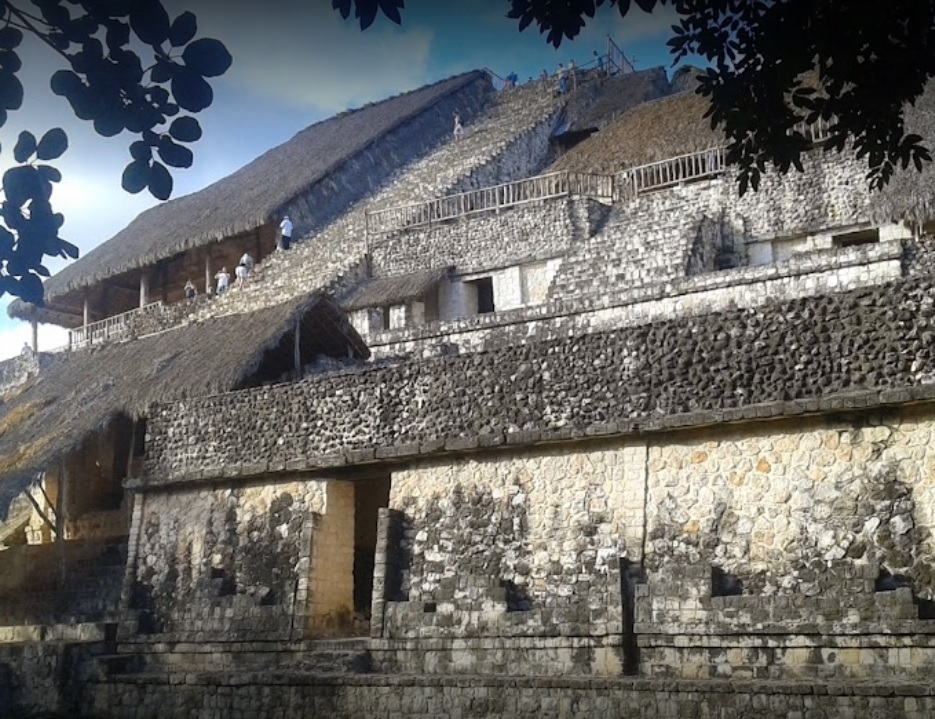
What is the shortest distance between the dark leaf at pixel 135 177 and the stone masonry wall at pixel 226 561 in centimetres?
761

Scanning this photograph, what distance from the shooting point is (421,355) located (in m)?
17.2

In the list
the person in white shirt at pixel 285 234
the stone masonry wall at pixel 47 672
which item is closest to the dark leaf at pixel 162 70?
the stone masonry wall at pixel 47 672

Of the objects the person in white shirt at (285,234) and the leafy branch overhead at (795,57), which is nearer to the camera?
the leafy branch overhead at (795,57)

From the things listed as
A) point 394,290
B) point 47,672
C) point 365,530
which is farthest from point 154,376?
point 394,290

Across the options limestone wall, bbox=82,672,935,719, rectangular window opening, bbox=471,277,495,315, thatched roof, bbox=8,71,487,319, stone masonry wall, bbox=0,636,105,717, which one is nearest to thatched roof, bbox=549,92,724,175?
rectangular window opening, bbox=471,277,495,315

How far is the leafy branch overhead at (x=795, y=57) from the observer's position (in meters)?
4.54

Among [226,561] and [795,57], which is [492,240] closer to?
[226,561]

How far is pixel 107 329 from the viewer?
24.7 m

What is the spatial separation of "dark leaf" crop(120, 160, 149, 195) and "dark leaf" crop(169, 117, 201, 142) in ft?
0.46

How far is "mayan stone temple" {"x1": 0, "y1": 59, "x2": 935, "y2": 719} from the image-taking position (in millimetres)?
8703

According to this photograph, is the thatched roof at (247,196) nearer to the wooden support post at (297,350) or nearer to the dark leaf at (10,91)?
the wooden support post at (297,350)

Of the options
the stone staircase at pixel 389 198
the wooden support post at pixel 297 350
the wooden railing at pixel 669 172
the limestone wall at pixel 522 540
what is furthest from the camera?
the stone staircase at pixel 389 198

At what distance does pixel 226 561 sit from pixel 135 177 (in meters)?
8.57

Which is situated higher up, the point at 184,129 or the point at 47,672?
the point at 184,129
